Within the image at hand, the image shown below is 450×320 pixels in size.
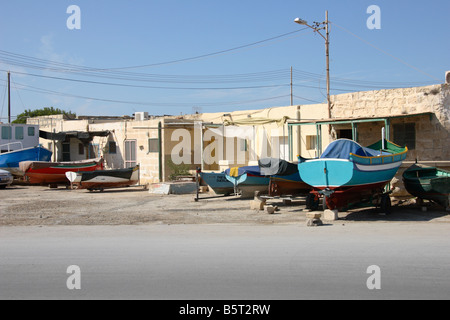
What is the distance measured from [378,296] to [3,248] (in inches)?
275

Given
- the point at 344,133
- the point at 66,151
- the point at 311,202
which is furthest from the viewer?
the point at 66,151

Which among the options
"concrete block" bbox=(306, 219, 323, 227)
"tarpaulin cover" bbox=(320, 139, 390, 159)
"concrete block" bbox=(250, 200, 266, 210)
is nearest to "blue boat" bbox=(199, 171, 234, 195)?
"concrete block" bbox=(250, 200, 266, 210)

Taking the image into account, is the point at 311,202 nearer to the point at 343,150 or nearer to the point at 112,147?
the point at 343,150

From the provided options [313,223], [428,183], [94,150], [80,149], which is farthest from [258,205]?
[80,149]

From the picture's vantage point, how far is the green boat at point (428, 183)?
14078 mm

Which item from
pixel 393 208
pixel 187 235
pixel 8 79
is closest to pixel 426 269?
pixel 187 235

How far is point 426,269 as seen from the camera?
6.84 m

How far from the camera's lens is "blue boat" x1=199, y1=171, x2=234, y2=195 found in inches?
759

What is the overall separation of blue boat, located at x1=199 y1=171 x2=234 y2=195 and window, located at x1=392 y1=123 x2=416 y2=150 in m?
7.48

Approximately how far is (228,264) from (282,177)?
31.9 ft

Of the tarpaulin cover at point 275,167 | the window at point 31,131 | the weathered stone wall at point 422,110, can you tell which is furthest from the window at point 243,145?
the window at point 31,131

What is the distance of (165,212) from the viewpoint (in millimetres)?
15195

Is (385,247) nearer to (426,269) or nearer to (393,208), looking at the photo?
(426,269)

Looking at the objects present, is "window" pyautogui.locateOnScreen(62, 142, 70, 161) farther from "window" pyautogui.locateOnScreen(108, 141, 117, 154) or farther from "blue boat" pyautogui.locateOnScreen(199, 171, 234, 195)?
"blue boat" pyautogui.locateOnScreen(199, 171, 234, 195)
